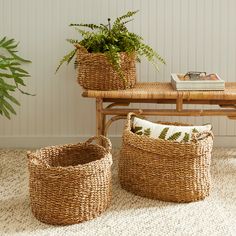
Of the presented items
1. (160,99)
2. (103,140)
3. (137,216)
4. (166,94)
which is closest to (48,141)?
(103,140)

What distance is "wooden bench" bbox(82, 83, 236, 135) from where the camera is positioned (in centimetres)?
285

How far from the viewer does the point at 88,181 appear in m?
2.32

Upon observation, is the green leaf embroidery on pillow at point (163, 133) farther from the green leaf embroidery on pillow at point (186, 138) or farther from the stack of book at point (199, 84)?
the stack of book at point (199, 84)

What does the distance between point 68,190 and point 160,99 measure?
92cm

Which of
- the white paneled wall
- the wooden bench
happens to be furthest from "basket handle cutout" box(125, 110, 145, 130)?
the white paneled wall

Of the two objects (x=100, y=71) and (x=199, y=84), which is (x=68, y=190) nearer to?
(x=100, y=71)

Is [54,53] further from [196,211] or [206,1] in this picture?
[196,211]

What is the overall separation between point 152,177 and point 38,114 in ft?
3.74

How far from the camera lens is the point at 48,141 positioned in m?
3.47

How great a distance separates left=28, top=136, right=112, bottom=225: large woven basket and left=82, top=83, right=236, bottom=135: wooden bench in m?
0.54

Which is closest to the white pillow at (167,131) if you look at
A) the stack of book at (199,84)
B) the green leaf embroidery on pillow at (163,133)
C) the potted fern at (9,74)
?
the green leaf embroidery on pillow at (163,133)

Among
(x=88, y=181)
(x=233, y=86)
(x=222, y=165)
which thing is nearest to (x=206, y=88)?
(x=233, y=86)

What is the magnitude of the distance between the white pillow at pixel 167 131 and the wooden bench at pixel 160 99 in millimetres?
216

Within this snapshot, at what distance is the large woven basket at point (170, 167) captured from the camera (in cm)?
250
